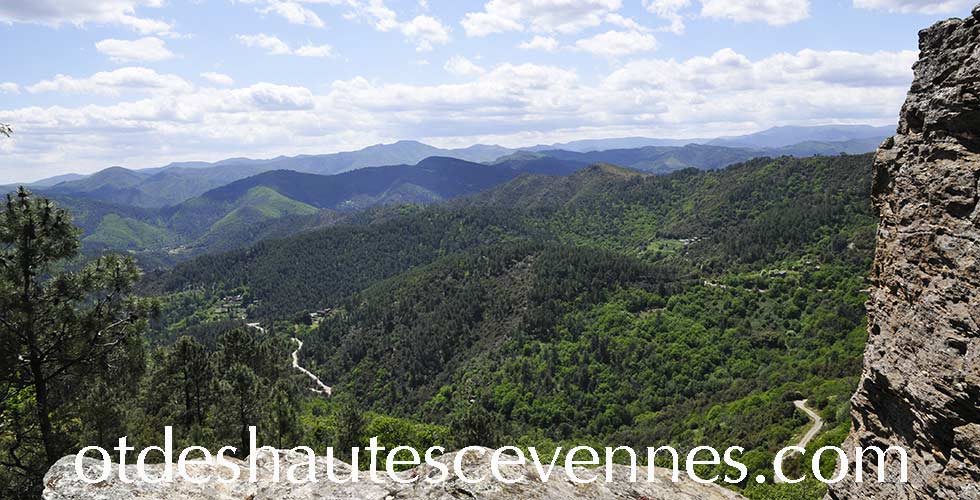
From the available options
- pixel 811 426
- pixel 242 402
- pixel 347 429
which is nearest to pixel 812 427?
pixel 811 426

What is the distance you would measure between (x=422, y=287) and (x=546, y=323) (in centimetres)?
5675

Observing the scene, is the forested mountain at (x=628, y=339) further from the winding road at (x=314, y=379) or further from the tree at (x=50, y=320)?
the tree at (x=50, y=320)

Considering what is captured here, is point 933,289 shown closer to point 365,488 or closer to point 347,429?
point 365,488

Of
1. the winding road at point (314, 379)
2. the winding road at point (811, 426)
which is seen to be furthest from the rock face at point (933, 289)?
the winding road at point (314, 379)

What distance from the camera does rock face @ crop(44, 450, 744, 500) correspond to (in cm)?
959

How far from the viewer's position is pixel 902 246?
10.3 meters

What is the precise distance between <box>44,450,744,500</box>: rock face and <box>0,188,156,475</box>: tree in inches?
270

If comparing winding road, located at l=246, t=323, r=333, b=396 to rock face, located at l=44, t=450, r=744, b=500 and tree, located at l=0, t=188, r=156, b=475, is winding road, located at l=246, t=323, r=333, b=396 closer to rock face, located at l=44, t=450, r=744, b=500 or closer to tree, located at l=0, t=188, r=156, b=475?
tree, located at l=0, t=188, r=156, b=475

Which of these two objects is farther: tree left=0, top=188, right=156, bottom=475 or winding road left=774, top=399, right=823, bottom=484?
winding road left=774, top=399, right=823, bottom=484

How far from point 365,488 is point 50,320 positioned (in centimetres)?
1253

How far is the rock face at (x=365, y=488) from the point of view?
9594 mm

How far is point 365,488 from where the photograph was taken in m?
10.3

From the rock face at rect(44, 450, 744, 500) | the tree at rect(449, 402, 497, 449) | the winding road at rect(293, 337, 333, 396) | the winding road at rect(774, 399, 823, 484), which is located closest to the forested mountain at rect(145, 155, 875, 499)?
the winding road at rect(774, 399, 823, 484)

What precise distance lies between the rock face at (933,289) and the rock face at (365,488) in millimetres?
4040
